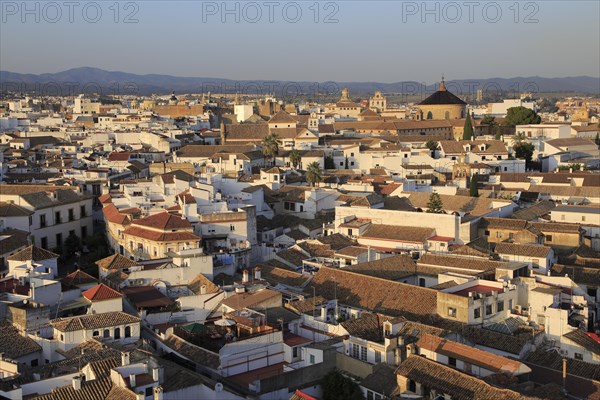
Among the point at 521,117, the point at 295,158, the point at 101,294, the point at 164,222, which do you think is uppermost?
the point at 521,117

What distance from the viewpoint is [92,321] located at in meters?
17.0

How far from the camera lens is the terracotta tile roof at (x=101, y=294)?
18.5 metres

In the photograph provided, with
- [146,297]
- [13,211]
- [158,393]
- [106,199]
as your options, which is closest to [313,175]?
[106,199]

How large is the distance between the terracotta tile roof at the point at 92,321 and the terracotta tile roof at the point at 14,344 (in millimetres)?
637

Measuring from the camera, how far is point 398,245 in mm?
25672

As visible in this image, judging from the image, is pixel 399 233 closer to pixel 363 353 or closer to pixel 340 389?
pixel 363 353

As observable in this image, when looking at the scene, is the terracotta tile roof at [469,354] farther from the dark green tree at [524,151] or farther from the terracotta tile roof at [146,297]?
the dark green tree at [524,151]

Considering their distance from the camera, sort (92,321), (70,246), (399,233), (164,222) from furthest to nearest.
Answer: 1. (70,246)
2. (399,233)
3. (164,222)
4. (92,321)

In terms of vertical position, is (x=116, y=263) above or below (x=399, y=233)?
below

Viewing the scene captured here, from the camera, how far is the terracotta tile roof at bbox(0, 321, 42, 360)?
15926 millimetres

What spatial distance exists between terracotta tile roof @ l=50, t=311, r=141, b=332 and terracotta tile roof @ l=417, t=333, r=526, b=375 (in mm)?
6434

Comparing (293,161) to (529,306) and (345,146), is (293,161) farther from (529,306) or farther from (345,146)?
(529,306)

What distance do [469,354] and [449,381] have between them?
52.8 inches

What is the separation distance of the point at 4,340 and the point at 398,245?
13.4 metres
